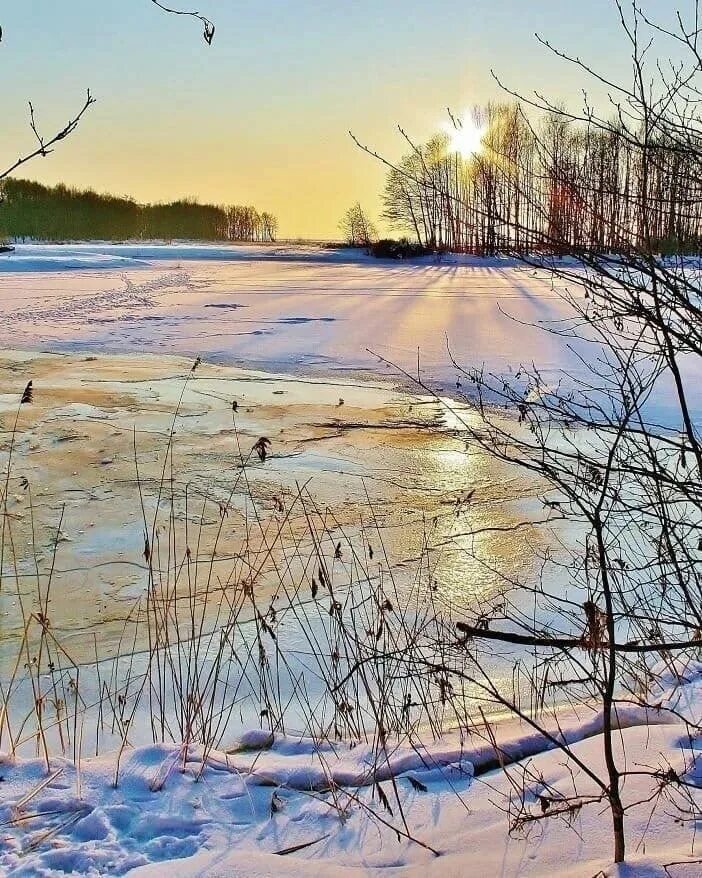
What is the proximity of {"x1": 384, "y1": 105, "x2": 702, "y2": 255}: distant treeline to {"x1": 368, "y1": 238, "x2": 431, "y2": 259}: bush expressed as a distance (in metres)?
25.1

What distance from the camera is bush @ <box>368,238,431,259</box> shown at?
27031mm

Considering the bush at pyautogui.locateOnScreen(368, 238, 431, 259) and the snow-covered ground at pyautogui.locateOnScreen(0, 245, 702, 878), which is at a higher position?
the bush at pyautogui.locateOnScreen(368, 238, 431, 259)

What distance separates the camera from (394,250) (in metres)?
27.1

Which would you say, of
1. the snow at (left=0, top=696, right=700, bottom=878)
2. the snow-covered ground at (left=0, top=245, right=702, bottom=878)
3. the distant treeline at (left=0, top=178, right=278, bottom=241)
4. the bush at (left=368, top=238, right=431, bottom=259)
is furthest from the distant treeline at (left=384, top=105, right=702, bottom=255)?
the distant treeline at (left=0, top=178, right=278, bottom=241)

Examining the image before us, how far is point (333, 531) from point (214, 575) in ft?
2.41

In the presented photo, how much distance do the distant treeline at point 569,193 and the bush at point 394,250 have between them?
25117 millimetres

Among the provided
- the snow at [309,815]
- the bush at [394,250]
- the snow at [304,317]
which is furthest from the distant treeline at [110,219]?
the snow at [309,815]

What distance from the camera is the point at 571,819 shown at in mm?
1874

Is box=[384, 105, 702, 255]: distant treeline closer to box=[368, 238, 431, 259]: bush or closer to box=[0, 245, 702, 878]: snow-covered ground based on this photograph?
box=[0, 245, 702, 878]: snow-covered ground

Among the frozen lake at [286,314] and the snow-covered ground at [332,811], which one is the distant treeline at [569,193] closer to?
the snow-covered ground at [332,811]

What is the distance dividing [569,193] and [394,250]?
25773mm

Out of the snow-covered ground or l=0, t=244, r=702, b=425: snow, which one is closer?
the snow-covered ground

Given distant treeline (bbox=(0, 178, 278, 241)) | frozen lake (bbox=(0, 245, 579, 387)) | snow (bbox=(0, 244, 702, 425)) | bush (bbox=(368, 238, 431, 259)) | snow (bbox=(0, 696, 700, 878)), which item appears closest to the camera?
snow (bbox=(0, 696, 700, 878))

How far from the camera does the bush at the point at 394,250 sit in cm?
2703
